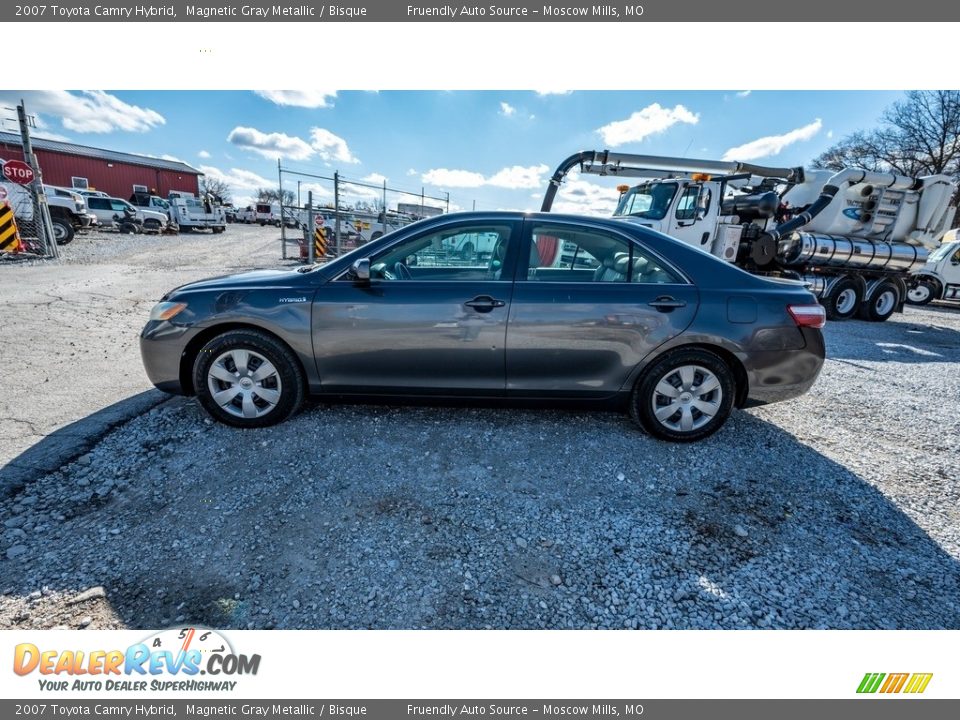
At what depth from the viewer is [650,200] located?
8.91 m

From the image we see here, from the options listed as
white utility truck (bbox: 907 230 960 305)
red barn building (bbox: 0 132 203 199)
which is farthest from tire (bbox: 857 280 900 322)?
red barn building (bbox: 0 132 203 199)

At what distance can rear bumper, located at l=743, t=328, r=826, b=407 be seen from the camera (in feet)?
10.5

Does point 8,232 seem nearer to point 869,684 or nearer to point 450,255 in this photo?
point 450,255

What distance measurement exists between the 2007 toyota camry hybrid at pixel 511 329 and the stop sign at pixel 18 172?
43.3ft

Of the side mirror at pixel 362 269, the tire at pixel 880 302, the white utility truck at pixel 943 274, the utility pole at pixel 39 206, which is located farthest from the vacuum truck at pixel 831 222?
the utility pole at pixel 39 206

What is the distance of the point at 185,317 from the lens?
3.12 metres

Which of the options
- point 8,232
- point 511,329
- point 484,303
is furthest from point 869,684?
point 8,232

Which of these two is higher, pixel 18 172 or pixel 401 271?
pixel 18 172

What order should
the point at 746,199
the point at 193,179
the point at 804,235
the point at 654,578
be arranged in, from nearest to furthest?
the point at 654,578
the point at 746,199
the point at 804,235
the point at 193,179

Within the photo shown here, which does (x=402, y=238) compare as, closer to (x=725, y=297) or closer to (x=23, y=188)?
(x=725, y=297)

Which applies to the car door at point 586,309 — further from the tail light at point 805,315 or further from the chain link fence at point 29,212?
the chain link fence at point 29,212

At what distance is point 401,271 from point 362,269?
40 cm

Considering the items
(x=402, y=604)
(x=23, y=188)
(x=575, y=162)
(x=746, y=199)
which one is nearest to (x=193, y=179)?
(x=23, y=188)

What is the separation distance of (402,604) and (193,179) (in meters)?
55.9
